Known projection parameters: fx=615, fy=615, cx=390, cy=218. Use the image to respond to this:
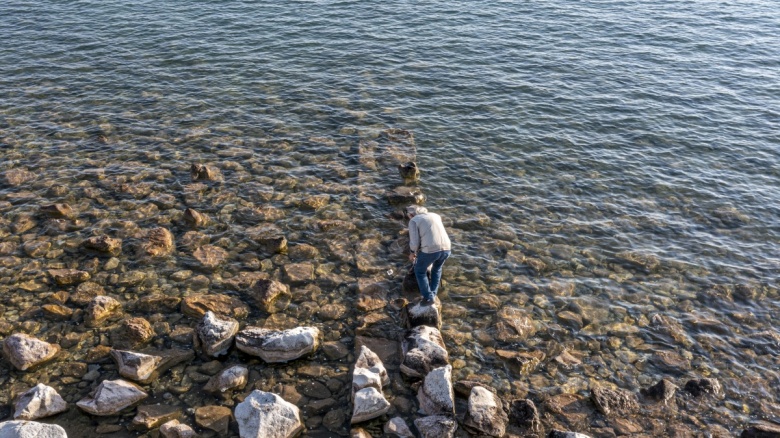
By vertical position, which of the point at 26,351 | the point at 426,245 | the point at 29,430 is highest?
the point at 426,245

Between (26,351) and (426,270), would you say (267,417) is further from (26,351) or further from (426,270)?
(26,351)

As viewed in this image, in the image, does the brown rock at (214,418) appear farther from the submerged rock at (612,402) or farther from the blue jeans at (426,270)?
the submerged rock at (612,402)

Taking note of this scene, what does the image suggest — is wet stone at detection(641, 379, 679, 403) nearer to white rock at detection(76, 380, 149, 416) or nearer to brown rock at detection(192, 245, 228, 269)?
white rock at detection(76, 380, 149, 416)

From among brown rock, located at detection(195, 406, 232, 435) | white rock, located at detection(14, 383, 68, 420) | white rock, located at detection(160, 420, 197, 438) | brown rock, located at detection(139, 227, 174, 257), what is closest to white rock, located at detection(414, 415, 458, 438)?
brown rock, located at detection(195, 406, 232, 435)

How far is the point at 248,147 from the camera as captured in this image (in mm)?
24453

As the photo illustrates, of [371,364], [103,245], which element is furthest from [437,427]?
[103,245]

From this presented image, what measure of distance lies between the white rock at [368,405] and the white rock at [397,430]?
339 mm

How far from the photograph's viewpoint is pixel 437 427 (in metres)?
12.3

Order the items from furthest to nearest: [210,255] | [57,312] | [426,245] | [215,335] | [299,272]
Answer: [210,255] < [299,272] < [57,312] < [426,245] < [215,335]

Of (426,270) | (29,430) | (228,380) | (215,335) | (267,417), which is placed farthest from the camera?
(426,270)

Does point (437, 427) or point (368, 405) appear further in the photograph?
point (368, 405)

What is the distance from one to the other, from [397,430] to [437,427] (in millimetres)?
803

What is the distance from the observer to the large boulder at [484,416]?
12.5m

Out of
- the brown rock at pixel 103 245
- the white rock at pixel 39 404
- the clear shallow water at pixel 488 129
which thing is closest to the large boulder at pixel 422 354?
the clear shallow water at pixel 488 129
